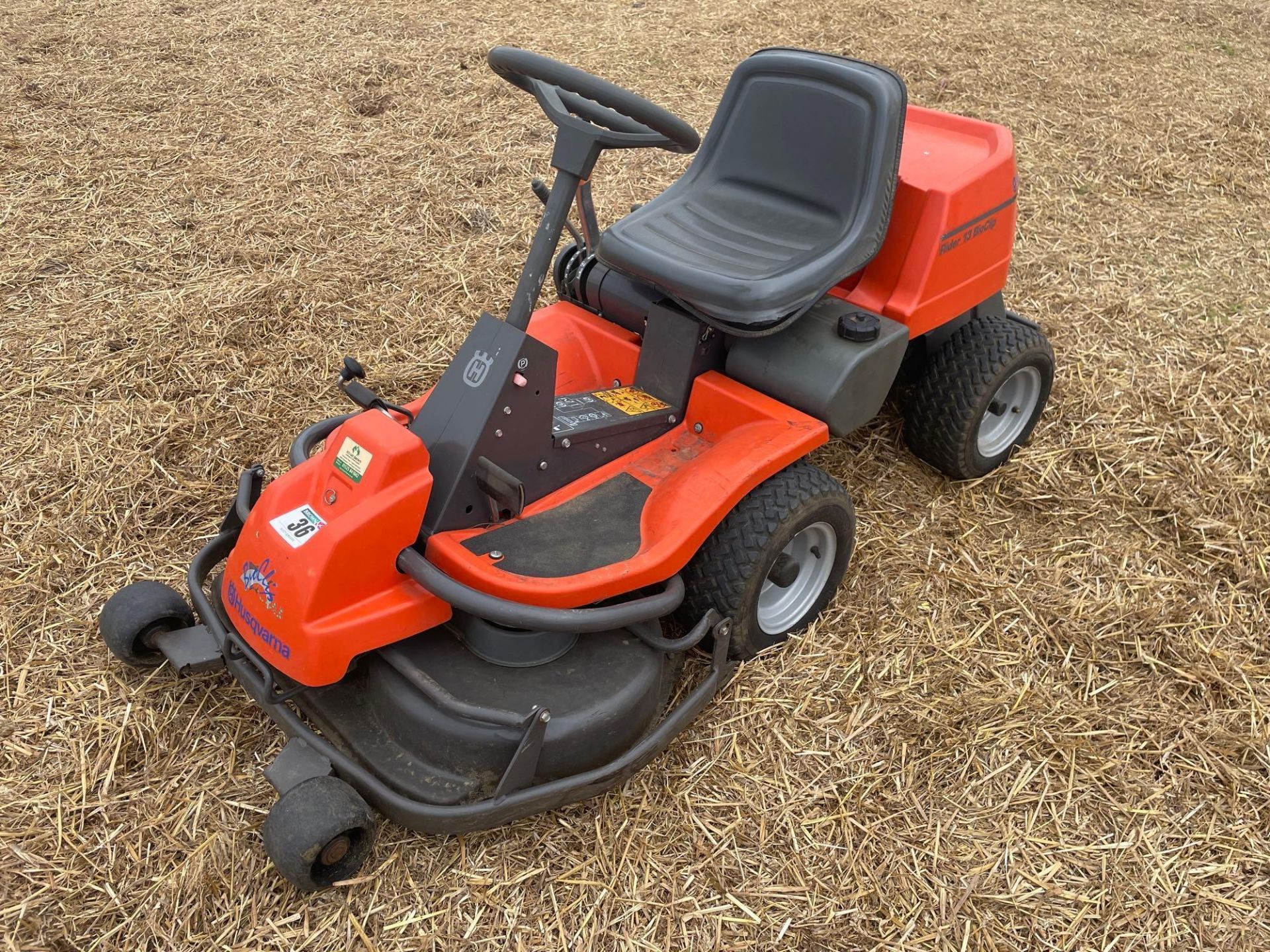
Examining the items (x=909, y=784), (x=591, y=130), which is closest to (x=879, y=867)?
(x=909, y=784)

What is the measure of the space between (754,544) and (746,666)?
0.34 meters

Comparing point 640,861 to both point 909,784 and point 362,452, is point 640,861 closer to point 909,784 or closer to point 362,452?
point 909,784

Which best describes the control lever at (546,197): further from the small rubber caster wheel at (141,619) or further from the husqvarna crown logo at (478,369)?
the small rubber caster wheel at (141,619)

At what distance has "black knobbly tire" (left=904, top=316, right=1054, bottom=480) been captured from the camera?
2.79 meters

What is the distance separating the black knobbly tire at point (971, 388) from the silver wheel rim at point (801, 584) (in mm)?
594

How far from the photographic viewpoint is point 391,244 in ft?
13.2

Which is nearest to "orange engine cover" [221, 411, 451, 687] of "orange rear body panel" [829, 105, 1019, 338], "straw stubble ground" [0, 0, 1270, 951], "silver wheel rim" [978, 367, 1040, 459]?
"straw stubble ground" [0, 0, 1270, 951]

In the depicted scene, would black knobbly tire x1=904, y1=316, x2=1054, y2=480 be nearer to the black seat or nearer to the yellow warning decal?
the black seat

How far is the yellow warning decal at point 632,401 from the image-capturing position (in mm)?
2467

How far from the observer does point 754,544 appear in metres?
2.25

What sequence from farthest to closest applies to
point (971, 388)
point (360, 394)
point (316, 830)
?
point (971, 388) → point (360, 394) → point (316, 830)

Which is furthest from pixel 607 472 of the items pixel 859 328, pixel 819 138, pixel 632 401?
pixel 819 138

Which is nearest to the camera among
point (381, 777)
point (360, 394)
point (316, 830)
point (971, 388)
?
point (316, 830)

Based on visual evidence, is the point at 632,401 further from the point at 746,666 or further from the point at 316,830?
the point at 316,830
